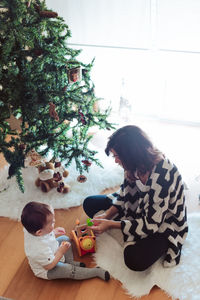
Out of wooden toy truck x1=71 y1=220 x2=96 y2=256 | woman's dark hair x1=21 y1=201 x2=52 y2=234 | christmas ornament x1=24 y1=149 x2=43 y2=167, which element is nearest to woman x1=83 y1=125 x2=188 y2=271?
wooden toy truck x1=71 y1=220 x2=96 y2=256

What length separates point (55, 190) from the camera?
2.32 metres

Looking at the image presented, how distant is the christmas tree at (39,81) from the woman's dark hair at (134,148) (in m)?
0.41

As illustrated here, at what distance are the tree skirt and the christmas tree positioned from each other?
12.5 inches

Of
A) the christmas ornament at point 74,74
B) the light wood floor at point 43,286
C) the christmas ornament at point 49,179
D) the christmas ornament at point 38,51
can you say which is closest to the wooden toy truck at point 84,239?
the light wood floor at point 43,286

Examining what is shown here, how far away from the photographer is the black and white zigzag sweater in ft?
5.10

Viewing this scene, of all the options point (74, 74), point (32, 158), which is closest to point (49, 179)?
point (32, 158)

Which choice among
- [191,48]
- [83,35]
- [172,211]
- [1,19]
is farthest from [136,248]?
[83,35]

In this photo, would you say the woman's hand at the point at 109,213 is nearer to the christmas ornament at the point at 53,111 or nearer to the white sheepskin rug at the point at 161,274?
the white sheepskin rug at the point at 161,274

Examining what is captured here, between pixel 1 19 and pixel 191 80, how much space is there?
190cm

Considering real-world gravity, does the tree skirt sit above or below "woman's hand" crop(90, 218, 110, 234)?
below

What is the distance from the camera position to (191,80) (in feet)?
9.59

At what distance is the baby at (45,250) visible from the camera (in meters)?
1.60

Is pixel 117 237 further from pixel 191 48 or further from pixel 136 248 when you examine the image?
pixel 191 48

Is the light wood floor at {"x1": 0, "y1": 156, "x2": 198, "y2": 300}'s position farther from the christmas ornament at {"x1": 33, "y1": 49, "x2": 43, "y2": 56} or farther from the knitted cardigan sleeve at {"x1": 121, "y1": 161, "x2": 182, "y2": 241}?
the christmas ornament at {"x1": 33, "y1": 49, "x2": 43, "y2": 56}
